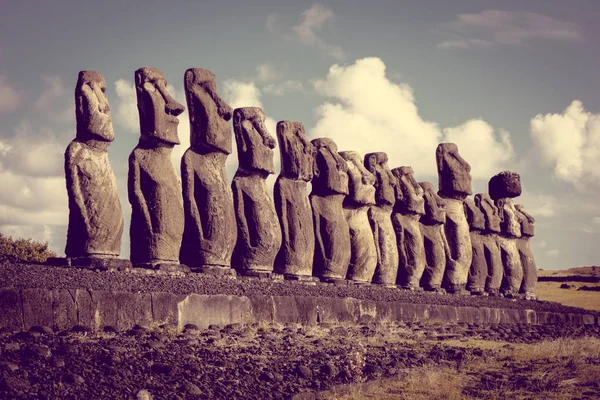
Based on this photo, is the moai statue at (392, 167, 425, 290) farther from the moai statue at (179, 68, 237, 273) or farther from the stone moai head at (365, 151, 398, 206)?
the moai statue at (179, 68, 237, 273)

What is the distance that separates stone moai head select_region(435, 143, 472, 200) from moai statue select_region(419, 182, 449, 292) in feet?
2.93

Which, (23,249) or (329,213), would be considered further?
(23,249)

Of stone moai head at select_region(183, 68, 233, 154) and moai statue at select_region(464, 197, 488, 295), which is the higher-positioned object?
stone moai head at select_region(183, 68, 233, 154)

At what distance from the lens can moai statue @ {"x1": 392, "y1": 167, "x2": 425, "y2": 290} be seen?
691 inches

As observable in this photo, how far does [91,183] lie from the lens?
35.2 ft

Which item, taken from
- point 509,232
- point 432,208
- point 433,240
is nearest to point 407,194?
point 432,208

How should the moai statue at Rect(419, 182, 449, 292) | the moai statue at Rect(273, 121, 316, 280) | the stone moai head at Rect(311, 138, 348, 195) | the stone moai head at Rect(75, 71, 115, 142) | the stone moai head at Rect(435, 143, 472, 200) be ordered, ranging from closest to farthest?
the stone moai head at Rect(75, 71, 115, 142) < the moai statue at Rect(273, 121, 316, 280) < the stone moai head at Rect(311, 138, 348, 195) < the moai statue at Rect(419, 182, 449, 292) < the stone moai head at Rect(435, 143, 472, 200)

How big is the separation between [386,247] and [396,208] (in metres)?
1.64

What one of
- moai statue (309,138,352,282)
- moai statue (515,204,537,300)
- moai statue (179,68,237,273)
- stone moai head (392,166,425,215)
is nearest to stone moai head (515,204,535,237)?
moai statue (515,204,537,300)

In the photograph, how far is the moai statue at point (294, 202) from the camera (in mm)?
13844

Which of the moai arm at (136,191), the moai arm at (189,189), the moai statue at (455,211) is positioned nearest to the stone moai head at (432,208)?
the moai statue at (455,211)

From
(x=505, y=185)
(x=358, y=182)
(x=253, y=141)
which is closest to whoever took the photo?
(x=253, y=141)

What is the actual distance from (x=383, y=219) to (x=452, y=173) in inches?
146

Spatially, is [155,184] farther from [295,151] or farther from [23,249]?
[23,249]
